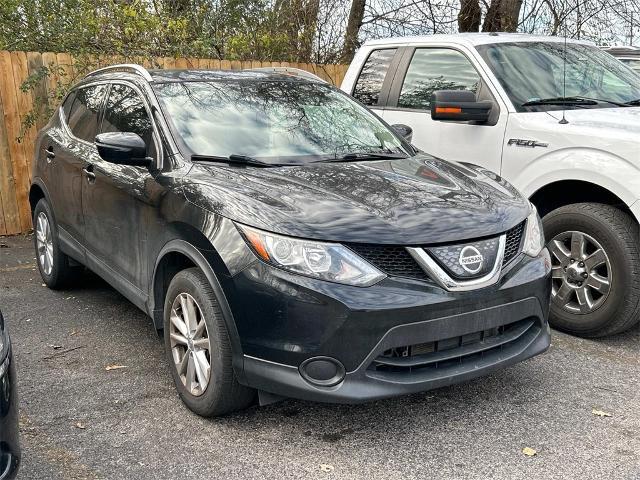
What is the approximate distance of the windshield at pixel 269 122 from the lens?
13.2 ft

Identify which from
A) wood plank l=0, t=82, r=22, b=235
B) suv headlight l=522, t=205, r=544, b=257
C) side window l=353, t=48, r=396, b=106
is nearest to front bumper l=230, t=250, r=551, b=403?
suv headlight l=522, t=205, r=544, b=257

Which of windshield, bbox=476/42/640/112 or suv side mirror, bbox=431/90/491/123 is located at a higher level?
windshield, bbox=476/42/640/112

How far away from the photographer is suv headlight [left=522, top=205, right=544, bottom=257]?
3640 mm

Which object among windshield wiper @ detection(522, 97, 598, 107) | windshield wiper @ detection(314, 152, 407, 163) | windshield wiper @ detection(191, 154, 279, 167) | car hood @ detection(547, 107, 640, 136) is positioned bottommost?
windshield wiper @ detection(314, 152, 407, 163)

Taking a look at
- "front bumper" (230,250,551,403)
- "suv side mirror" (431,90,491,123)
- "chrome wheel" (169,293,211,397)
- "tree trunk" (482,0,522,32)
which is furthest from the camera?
"tree trunk" (482,0,522,32)

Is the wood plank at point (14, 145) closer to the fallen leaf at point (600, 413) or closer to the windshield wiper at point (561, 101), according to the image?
the windshield wiper at point (561, 101)

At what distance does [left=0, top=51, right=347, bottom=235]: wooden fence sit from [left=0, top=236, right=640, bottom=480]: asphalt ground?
11.9 ft

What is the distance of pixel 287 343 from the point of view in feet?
10.1

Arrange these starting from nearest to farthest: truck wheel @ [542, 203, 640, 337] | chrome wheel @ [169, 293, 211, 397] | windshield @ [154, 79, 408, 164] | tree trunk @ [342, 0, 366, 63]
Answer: chrome wheel @ [169, 293, 211, 397] → windshield @ [154, 79, 408, 164] → truck wheel @ [542, 203, 640, 337] → tree trunk @ [342, 0, 366, 63]

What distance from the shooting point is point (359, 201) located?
3.38 metres

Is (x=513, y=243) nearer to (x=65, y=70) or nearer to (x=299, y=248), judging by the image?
(x=299, y=248)

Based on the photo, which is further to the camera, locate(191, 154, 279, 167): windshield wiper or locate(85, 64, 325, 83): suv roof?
locate(85, 64, 325, 83): suv roof

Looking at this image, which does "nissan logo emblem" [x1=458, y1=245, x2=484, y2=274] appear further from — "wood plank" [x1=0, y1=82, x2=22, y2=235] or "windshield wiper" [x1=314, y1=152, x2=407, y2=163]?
"wood plank" [x1=0, y1=82, x2=22, y2=235]

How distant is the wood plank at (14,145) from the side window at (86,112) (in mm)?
2414
